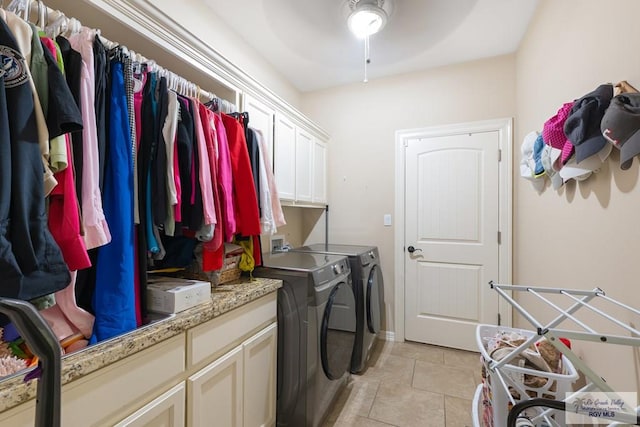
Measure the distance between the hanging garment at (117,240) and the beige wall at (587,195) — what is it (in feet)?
5.64

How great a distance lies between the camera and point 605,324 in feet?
3.70

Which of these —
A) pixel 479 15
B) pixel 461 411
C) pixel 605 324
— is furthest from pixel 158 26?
pixel 461 411

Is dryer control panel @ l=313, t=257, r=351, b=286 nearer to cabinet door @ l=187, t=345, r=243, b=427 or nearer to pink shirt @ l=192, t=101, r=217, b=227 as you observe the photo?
cabinet door @ l=187, t=345, r=243, b=427

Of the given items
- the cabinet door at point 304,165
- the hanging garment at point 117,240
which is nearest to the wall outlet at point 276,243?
the cabinet door at point 304,165

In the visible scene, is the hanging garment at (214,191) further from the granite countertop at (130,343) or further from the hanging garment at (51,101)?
the hanging garment at (51,101)

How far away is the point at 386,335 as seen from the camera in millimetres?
2869

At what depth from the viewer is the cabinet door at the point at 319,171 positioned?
9.07 ft

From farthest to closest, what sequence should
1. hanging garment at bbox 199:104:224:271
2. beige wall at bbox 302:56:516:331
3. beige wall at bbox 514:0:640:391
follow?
beige wall at bbox 302:56:516:331 → hanging garment at bbox 199:104:224:271 → beige wall at bbox 514:0:640:391

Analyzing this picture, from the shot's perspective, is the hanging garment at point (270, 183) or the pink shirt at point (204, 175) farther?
the hanging garment at point (270, 183)

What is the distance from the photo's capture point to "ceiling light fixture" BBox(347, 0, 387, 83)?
1.78 meters

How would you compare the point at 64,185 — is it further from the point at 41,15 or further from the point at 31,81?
the point at 41,15

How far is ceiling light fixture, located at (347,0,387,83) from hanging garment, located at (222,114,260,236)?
3.62ft

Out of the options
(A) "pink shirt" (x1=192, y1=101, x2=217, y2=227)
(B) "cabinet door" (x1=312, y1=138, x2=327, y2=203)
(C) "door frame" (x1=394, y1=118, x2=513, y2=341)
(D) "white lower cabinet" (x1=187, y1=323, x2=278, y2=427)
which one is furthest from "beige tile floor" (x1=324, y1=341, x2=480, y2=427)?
(B) "cabinet door" (x1=312, y1=138, x2=327, y2=203)

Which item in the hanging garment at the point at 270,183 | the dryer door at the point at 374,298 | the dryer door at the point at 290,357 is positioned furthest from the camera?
the dryer door at the point at 374,298
